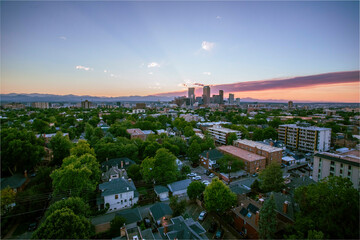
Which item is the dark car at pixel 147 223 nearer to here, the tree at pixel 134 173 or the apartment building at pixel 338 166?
the tree at pixel 134 173

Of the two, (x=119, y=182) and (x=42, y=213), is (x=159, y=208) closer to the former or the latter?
(x=119, y=182)

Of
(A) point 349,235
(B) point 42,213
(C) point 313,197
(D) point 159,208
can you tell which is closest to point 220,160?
(D) point 159,208

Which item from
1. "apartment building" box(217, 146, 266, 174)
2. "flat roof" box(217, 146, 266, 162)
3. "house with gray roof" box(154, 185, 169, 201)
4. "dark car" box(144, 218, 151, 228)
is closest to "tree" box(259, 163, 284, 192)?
"apartment building" box(217, 146, 266, 174)

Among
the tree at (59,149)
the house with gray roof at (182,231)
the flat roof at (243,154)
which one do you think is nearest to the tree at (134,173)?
the house with gray roof at (182,231)

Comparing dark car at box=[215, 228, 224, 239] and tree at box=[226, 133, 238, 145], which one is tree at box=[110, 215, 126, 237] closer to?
dark car at box=[215, 228, 224, 239]

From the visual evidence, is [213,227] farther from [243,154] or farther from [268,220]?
[243,154]

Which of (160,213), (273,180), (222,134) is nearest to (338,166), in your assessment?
(273,180)

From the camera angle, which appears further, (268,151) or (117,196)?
(268,151)
